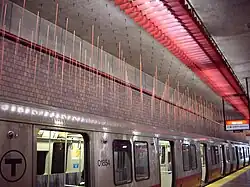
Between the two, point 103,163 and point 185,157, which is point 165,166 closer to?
point 185,157

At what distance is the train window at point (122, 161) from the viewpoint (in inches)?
193

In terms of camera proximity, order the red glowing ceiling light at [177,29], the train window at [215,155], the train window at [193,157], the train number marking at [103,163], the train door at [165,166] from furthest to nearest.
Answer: the train window at [215,155] < the train door at [165,166] < the train window at [193,157] < the train number marking at [103,163] < the red glowing ceiling light at [177,29]

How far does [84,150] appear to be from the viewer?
4344 mm

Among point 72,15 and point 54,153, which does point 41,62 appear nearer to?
point 72,15

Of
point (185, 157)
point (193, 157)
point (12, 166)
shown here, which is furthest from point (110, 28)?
point (193, 157)

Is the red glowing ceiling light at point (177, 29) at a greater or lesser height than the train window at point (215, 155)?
greater

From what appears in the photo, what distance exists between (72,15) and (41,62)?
3.79ft

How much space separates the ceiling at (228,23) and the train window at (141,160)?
3.05m

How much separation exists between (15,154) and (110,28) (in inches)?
158

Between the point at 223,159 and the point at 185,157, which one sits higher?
the point at 185,157

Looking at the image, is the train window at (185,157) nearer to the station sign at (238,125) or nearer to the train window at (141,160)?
the train window at (141,160)

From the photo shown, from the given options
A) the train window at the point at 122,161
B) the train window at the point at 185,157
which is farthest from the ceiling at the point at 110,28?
the train window at the point at 185,157

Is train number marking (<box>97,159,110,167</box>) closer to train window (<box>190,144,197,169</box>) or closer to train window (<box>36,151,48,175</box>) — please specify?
train window (<box>36,151,48,175</box>)

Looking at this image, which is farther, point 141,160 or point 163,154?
point 163,154
